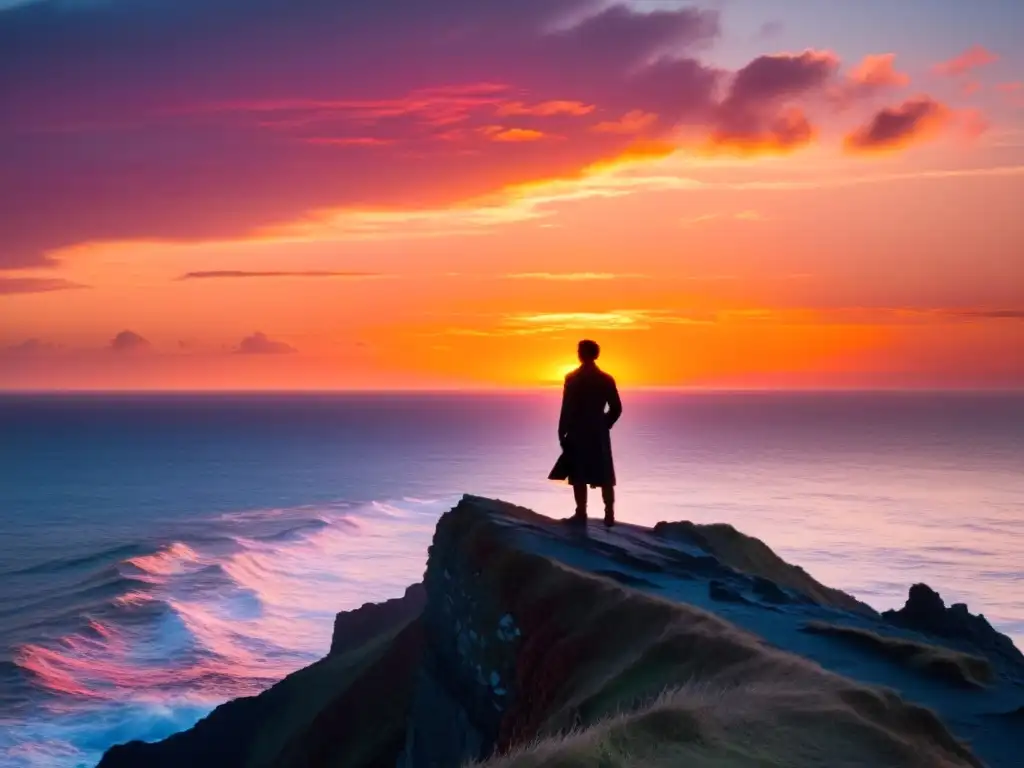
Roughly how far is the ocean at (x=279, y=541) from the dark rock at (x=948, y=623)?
91.9 ft

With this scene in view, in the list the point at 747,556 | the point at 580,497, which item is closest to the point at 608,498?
the point at 580,497

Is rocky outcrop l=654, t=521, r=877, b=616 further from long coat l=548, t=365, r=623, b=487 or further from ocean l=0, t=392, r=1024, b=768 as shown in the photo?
ocean l=0, t=392, r=1024, b=768

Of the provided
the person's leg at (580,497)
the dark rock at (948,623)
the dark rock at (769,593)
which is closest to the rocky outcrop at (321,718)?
the person's leg at (580,497)

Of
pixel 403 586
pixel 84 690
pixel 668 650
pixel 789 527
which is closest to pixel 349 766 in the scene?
pixel 668 650

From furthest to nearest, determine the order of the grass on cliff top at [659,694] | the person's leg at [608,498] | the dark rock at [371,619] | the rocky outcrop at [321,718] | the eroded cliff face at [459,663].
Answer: the dark rock at [371,619], the rocky outcrop at [321,718], the person's leg at [608,498], the eroded cliff face at [459,663], the grass on cliff top at [659,694]

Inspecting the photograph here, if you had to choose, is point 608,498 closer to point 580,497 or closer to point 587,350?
point 580,497

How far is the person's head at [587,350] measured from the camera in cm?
1789

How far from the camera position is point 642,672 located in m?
13.3

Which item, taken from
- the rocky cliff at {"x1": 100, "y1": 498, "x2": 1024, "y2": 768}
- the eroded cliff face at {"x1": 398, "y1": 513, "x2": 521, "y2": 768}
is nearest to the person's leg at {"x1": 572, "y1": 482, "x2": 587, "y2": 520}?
the rocky cliff at {"x1": 100, "y1": 498, "x2": 1024, "y2": 768}

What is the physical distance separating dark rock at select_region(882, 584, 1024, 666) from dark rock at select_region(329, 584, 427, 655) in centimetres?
1812

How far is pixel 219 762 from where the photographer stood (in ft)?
95.6

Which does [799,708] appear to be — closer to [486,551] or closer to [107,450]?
[486,551]

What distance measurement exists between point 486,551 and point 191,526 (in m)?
74.9

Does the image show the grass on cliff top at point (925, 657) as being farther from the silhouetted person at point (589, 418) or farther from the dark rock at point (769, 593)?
the silhouetted person at point (589, 418)
